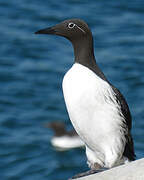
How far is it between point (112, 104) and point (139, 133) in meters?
9.68

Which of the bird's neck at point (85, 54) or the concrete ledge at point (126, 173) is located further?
the bird's neck at point (85, 54)

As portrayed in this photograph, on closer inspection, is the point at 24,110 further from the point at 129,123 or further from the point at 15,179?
the point at 129,123

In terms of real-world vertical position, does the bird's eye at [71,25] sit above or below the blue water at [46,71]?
above

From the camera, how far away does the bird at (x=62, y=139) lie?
17.4 m

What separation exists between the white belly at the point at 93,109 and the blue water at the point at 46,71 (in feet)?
26.4

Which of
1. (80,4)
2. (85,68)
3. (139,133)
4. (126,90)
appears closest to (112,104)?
(85,68)

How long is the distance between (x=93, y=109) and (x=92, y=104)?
0.07 meters

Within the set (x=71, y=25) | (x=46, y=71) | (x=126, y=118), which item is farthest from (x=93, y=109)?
(x=46, y=71)

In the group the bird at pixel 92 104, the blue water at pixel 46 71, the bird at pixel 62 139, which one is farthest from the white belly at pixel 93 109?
the bird at pixel 62 139

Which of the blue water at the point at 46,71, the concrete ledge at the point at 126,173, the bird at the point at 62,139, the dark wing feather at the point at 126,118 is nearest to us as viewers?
the concrete ledge at the point at 126,173

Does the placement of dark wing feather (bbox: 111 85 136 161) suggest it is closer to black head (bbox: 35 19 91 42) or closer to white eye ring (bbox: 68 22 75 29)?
black head (bbox: 35 19 91 42)

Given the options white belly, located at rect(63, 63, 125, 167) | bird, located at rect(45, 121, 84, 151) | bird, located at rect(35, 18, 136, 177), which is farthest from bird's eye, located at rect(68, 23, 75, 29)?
bird, located at rect(45, 121, 84, 151)

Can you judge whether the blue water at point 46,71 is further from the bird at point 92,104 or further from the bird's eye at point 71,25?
the bird's eye at point 71,25

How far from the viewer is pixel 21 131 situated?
682 inches
